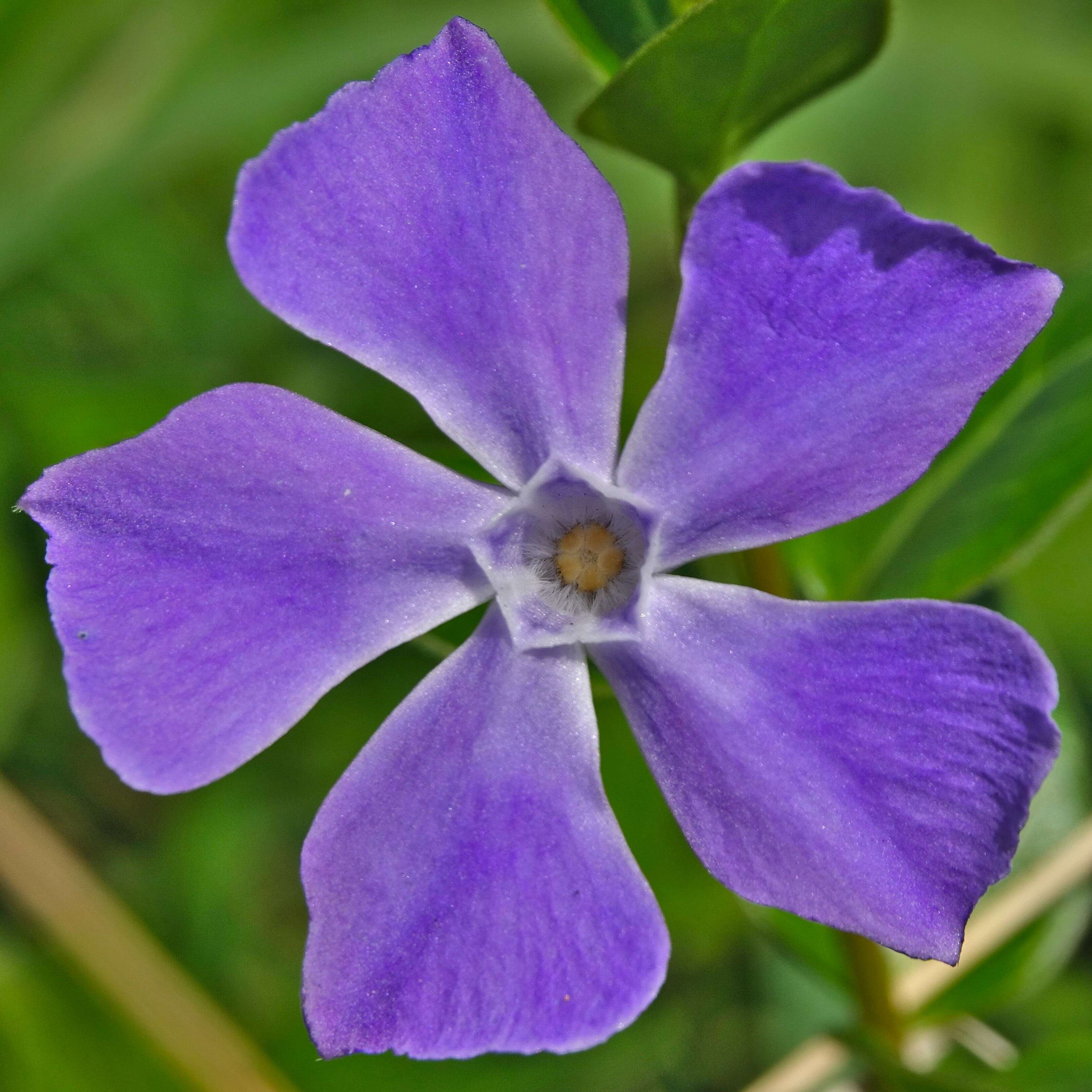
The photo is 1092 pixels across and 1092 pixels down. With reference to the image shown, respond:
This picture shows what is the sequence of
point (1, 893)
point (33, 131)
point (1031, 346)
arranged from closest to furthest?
point (1031, 346) → point (1, 893) → point (33, 131)

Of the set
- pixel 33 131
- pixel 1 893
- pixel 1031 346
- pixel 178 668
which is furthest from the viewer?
pixel 33 131

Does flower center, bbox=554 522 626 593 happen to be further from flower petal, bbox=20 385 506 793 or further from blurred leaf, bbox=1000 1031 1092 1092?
blurred leaf, bbox=1000 1031 1092 1092

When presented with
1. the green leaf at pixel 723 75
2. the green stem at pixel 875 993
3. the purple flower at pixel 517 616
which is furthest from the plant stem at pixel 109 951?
the green leaf at pixel 723 75

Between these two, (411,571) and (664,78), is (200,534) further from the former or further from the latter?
(664,78)

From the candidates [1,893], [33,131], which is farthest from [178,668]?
[33,131]

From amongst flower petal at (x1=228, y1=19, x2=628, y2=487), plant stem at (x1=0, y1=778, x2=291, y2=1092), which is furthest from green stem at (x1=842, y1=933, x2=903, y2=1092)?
plant stem at (x1=0, y1=778, x2=291, y2=1092)

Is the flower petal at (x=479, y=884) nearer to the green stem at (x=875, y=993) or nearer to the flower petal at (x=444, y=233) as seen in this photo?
the flower petal at (x=444, y=233)

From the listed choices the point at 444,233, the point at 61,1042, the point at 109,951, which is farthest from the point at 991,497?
the point at 61,1042
